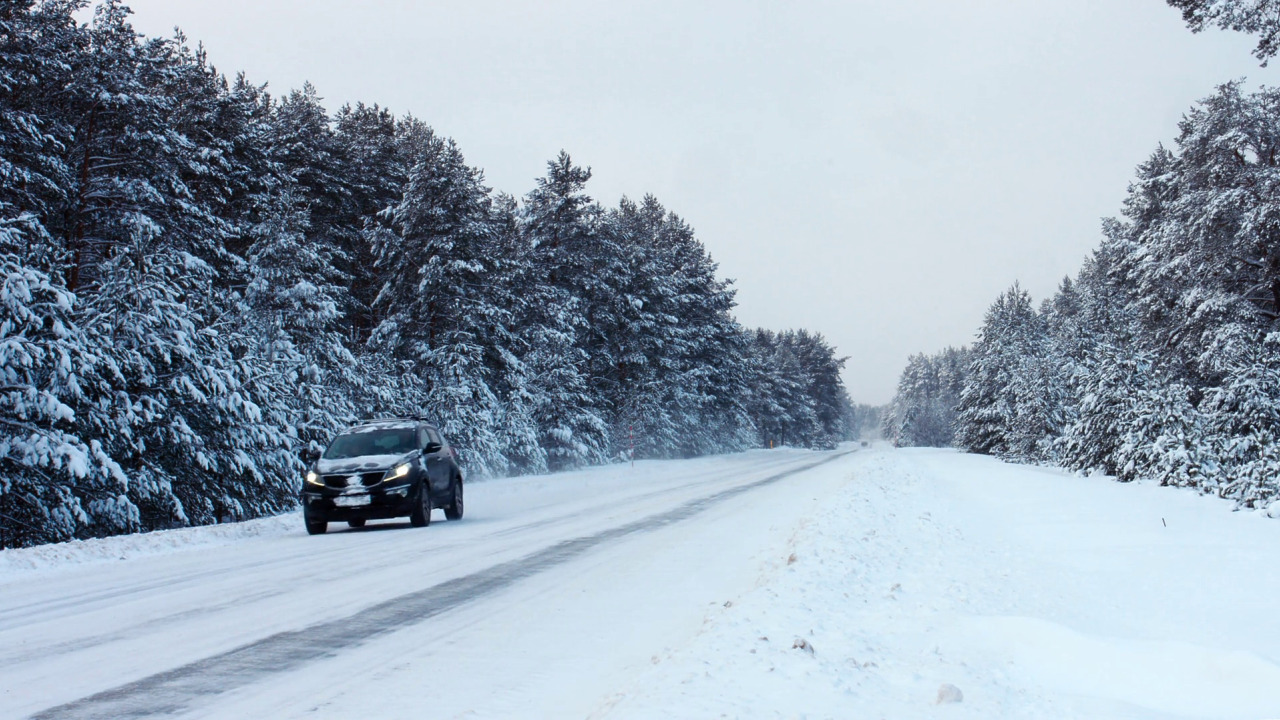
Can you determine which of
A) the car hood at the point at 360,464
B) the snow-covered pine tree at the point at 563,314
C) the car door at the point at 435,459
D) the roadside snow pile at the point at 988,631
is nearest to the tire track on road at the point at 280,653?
the roadside snow pile at the point at 988,631

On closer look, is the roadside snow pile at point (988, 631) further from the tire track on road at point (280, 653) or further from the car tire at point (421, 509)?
the car tire at point (421, 509)

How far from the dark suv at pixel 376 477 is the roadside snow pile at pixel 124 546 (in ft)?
4.38

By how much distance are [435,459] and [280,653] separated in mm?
9673

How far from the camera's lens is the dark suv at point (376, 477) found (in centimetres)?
1361

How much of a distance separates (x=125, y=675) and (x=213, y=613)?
6.84 ft

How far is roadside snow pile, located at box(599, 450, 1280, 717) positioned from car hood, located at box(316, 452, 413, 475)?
6912 millimetres

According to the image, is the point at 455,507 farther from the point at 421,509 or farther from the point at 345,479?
the point at 345,479

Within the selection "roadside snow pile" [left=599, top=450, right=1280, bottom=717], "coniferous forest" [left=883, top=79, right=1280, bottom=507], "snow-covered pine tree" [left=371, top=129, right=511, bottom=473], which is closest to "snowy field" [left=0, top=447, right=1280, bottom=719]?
"roadside snow pile" [left=599, top=450, right=1280, bottom=717]

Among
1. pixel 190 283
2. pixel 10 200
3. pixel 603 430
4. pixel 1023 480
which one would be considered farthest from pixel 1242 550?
pixel 603 430

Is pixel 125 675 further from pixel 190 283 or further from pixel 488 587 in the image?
pixel 190 283

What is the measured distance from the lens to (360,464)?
13.9m

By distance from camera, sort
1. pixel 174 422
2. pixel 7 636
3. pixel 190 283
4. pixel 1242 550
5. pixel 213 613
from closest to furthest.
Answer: pixel 7 636, pixel 213 613, pixel 1242 550, pixel 174 422, pixel 190 283

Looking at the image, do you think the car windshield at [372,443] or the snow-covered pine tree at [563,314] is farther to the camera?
the snow-covered pine tree at [563,314]

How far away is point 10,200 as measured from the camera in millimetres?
20172
